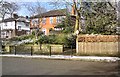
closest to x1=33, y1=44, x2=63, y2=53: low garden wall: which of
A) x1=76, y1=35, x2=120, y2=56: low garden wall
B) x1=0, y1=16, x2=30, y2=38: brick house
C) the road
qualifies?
x1=76, y1=35, x2=120, y2=56: low garden wall

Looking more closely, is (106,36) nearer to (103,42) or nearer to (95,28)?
(103,42)

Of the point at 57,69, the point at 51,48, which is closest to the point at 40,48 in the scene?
the point at 51,48

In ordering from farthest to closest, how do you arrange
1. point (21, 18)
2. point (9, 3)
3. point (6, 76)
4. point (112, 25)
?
point (21, 18) < point (9, 3) < point (112, 25) < point (6, 76)

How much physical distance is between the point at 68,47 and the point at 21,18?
119ft

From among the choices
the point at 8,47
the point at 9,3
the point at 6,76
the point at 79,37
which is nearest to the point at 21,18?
the point at 9,3

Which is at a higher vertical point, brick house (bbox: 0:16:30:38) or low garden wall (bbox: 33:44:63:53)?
brick house (bbox: 0:16:30:38)

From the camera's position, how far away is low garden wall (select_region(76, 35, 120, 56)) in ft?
85.0

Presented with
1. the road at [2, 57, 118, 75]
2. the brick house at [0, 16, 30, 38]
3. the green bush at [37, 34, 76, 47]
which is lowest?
the road at [2, 57, 118, 75]

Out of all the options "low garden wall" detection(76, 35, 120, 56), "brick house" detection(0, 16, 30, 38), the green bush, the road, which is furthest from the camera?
"brick house" detection(0, 16, 30, 38)

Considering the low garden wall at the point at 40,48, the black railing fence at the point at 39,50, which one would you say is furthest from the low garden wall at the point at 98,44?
the low garden wall at the point at 40,48

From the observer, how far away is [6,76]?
11734 millimetres

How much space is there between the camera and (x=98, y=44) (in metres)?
26.2

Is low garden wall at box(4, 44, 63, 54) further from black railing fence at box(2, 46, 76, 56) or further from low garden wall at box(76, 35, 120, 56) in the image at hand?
low garden wall at box(76, 35, 120, 56)

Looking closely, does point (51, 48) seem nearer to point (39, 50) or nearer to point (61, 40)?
point (39, 50)
